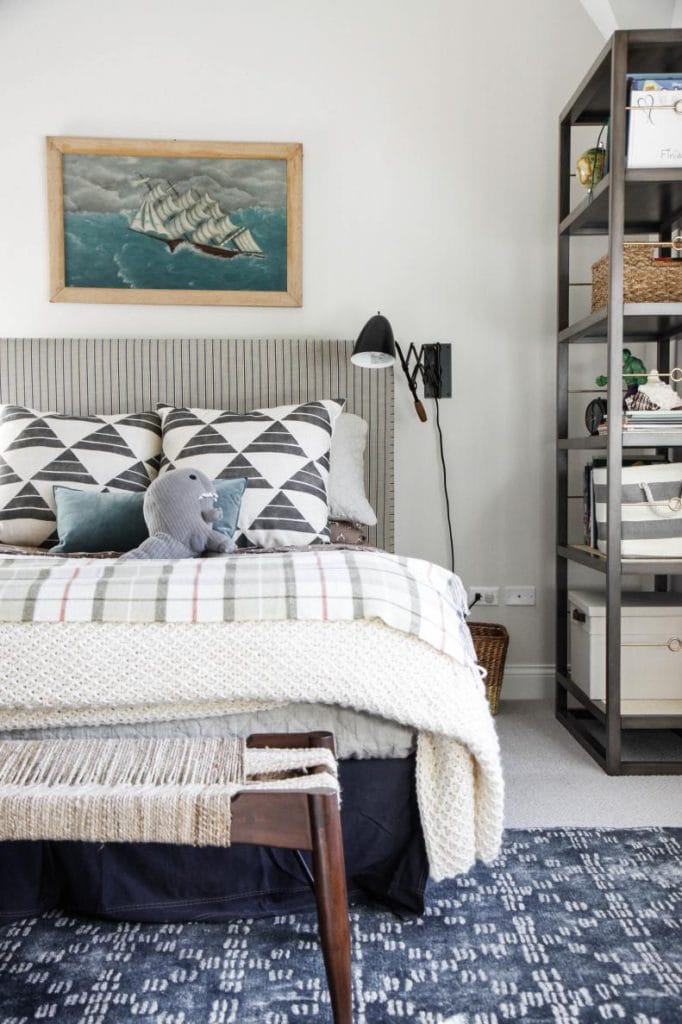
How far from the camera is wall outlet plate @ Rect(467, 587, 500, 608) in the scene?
316 cm

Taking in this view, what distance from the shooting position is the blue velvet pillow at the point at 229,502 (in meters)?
2.21

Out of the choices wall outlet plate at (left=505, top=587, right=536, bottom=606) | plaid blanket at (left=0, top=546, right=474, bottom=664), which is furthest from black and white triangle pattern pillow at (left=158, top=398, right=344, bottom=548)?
wall outlet plate at (left=505, top=587, right=536, bottom=606)

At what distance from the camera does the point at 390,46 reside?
305cm

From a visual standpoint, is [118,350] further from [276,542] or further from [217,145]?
[276,542]

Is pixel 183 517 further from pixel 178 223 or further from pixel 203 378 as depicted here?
pixel 178 223

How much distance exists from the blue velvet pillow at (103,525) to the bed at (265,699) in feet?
1.85

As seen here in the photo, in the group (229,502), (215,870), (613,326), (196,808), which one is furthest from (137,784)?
(613,326)

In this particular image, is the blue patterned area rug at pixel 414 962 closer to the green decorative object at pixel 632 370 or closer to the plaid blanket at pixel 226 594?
the plaid blanket at pixel 226 594

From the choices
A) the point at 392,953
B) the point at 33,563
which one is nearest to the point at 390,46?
the point at 33,563

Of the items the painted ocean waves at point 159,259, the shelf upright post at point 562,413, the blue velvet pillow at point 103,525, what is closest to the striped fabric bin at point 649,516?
the shelf upright post at point 562,413

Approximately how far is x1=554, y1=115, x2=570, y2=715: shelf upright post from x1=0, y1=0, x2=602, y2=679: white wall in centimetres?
24

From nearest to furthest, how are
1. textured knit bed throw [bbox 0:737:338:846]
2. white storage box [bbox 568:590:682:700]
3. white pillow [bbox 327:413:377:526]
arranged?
textured knit bed throw [bbox 0:737:338:846] < white storage box [bbox 568:590:682:700] < white pillow [bbox 327:413:377:526]

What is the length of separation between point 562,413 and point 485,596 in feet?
2.49

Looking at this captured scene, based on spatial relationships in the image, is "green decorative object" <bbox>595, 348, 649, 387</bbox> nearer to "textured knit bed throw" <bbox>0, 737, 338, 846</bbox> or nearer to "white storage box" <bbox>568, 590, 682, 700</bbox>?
"white storage box" <bbox>568, 590, 682, 700</bbox>
